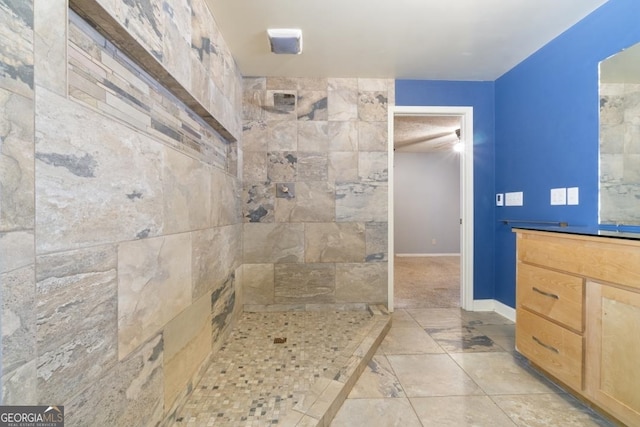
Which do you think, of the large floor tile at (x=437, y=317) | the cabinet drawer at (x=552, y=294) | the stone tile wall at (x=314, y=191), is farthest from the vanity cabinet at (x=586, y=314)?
the stone tile wall at (x=314, y=191)

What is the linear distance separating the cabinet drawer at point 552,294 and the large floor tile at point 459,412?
64cm

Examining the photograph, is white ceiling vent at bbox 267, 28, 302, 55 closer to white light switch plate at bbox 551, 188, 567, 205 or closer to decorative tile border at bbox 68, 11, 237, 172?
decorative tile border at bbox 68, 11, 237, 172

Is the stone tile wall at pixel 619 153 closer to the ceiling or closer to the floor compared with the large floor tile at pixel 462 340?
closer to the ceiling

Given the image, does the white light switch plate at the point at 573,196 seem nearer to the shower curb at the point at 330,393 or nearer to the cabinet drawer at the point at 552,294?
the cabinet drawer at the point at 552,294

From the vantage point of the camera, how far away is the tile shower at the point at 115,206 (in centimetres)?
64

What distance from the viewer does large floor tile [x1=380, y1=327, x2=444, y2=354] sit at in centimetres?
213

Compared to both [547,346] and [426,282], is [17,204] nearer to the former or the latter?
[547,346]

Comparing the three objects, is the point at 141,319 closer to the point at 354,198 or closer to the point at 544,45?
the point at 354,198

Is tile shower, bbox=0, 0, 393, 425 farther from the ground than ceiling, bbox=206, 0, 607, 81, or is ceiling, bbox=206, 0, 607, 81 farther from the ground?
ceiling, bbox=206, 0, 607, 81

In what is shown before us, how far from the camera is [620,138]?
1.75 m

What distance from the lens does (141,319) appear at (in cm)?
108

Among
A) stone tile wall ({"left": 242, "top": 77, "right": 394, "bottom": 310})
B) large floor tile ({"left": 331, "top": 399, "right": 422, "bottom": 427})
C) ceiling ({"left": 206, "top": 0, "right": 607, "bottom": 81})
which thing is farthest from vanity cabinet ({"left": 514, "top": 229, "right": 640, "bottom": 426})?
ceiling ({"left": 206, "top": 0, "right": 607, "bottom": 81})

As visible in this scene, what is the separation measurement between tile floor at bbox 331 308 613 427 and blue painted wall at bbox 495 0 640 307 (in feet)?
2.96

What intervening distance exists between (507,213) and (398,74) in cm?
177
